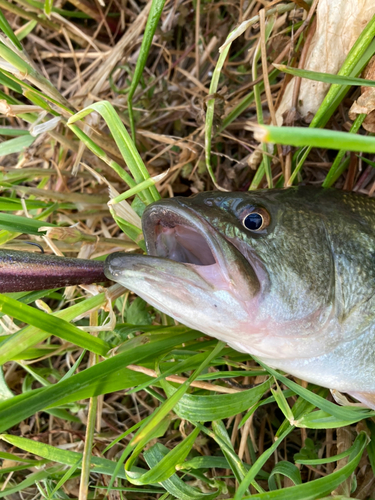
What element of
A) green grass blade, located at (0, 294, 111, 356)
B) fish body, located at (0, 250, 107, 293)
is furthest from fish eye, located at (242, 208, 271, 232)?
green grass blade, located at (0, 294, 111, 356)

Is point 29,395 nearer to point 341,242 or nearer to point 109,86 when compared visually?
point 341,242

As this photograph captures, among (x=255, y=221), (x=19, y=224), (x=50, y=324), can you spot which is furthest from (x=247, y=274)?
(x=19, y=224)

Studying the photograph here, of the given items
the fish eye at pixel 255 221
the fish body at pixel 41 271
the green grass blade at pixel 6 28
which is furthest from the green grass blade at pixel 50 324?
the green grass blade at pixel 6 28

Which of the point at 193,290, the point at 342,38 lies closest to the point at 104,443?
the point at 193,290

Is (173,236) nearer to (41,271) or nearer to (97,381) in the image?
(41,271)

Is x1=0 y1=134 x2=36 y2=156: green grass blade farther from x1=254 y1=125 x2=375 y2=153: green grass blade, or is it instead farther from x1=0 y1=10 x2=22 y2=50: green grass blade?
x1=254 y1=125 x2=375 y2=153: green grass blade

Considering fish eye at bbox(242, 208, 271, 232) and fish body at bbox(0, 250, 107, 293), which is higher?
fish eye at bbox(242, 208, 271, 232)

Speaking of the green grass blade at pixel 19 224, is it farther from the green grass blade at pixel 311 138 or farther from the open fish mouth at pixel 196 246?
the green grass blade at pixel 311 138
